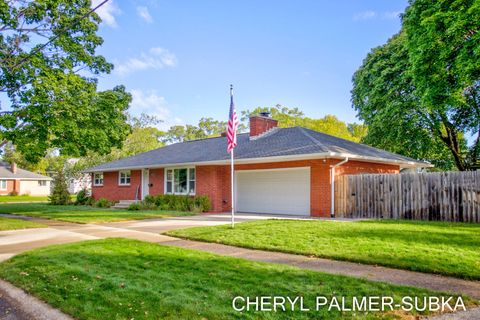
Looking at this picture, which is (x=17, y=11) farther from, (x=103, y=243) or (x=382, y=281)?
(x=382, y=281)

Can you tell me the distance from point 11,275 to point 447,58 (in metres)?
17.4

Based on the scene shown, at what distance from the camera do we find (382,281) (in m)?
5.24

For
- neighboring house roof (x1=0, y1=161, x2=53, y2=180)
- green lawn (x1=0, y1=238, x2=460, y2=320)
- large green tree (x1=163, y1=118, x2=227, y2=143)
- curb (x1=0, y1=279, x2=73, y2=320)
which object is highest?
large green tree (x1=163, y1=118, x2=227, y2=143)

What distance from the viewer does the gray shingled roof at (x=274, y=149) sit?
1622 centimetres

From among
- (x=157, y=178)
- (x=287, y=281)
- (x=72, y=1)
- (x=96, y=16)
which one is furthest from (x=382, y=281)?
(x=157, y=178)

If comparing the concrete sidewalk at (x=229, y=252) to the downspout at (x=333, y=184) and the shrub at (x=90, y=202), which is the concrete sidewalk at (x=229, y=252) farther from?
the shrub at (x=90, y=202)

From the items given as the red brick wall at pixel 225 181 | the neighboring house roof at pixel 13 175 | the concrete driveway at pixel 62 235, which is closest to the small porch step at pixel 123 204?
the red brick wall at pixel 225 181

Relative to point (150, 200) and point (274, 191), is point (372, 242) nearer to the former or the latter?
point (274, 191)

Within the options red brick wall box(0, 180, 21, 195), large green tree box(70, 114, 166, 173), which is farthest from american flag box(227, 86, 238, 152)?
red brick wall box(0, 180, 21, 195)

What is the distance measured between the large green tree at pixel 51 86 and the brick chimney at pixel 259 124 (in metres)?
8.13

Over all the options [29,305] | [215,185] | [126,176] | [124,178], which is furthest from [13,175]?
[29,305]

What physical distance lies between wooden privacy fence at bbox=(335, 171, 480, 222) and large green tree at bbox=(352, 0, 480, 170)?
483 cm

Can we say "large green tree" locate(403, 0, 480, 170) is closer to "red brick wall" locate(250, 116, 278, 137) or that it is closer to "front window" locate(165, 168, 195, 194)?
"red brick wall" locate(250, 116, 278, 137)

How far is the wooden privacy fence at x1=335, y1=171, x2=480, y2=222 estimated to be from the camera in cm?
1255
